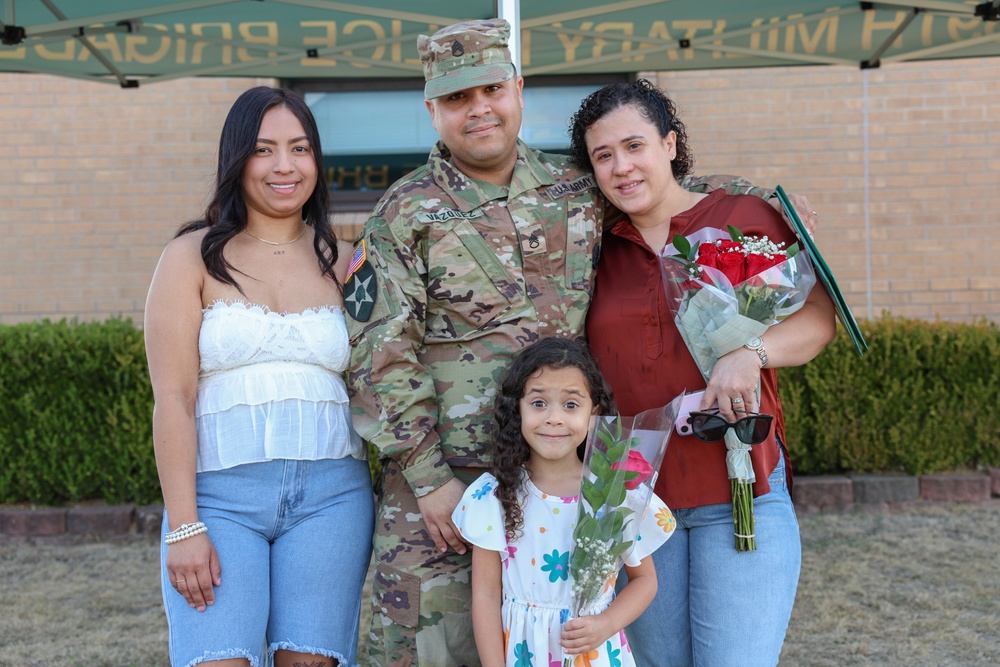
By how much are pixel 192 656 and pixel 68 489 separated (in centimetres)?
411

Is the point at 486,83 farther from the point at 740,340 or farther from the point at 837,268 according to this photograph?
the point at 837,268

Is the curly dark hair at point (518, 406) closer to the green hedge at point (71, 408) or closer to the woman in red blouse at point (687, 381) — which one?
the woman in red blouse at point (687, 381)

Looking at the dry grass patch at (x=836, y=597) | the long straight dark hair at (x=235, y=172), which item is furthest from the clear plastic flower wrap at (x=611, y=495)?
the dry grass patch at (x=836, y=597)

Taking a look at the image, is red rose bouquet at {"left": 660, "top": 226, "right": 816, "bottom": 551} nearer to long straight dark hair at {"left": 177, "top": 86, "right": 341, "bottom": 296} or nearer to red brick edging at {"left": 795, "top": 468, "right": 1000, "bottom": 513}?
long straight dark hair at {"left": 177, "top": 86, "right": 341, "bottom": 296}

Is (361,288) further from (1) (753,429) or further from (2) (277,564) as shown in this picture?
(1) (753,429)

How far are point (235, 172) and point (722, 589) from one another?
68.1 inches

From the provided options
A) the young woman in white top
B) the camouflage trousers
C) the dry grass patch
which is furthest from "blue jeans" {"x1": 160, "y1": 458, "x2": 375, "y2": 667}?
the dry grass patch

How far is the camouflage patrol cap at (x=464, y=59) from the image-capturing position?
262 centimetres

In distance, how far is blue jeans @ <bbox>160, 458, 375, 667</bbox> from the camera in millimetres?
2352

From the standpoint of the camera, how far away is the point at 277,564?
2.46 meters

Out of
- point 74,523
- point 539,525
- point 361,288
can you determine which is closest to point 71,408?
point 74,523

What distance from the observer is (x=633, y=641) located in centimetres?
266

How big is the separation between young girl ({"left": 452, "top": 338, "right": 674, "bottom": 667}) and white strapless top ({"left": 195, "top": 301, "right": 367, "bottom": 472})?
47 cm

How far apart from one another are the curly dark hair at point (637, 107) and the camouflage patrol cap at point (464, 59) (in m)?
0.25
